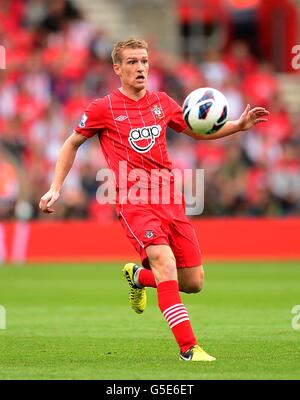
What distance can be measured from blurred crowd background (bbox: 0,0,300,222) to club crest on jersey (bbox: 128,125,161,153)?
40.7ft

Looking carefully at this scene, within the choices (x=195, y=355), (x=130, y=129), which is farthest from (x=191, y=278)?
(x=130, y=129)

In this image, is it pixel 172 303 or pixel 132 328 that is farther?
pixel 132 328

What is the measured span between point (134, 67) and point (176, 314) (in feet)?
7.04

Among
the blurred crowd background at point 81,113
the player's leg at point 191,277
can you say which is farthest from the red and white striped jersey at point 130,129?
the blurred crowd background at point 81,113

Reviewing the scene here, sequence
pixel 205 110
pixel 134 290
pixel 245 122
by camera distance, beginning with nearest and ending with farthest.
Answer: pixel 205 110, pixel 245 122, pixel 134 290

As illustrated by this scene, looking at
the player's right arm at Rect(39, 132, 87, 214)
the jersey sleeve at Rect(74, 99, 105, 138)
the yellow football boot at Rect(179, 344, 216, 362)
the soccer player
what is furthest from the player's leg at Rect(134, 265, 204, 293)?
the jersey sleeve at Rect(74, 99, 105, 138)

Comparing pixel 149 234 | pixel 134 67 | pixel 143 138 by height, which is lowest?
pixel 149 234

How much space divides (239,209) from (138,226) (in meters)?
13.5

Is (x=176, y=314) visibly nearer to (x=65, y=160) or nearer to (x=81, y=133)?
(x=65, y=160)

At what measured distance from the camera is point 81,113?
76.8ft

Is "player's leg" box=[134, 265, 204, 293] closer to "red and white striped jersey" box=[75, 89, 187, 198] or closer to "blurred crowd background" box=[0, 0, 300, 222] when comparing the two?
"red and white striped jersey" box=[75, 89, 187, 198]

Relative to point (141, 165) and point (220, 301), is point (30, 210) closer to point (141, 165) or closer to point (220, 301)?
point (220, 301)

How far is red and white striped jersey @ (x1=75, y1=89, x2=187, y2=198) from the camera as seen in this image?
9.73 metres
